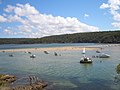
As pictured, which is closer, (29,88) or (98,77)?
(29,88)

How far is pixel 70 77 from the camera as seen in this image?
55562 mm

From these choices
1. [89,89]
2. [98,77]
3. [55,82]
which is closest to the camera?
[89,89]

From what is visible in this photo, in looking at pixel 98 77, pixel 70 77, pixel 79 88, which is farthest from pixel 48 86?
pixel 98 77

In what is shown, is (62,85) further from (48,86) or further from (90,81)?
(90,81)

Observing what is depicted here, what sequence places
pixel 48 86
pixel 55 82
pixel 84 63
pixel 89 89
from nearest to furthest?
pixel 89 89 < pixel 48 86 < pixel 55 82 < pixel 84 63

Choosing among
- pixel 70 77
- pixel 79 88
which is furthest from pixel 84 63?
pixel 79 88

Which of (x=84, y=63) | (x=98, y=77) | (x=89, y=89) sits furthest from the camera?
(x=84, y=63)

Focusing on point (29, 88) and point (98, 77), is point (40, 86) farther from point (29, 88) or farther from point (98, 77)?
point (98, 77)

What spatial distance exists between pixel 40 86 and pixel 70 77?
11.6 m

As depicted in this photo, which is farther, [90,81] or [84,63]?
[84,63]

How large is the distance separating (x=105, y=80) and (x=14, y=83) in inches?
756

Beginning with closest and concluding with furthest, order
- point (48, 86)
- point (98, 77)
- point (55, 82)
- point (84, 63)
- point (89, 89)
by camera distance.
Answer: point (89, 89)
point (48, 86)
point (55, 82)
point (98, 77)
point (84, 63)

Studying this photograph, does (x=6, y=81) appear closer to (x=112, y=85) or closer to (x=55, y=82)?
(x=55, y=82)

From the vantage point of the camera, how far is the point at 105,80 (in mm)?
50438
